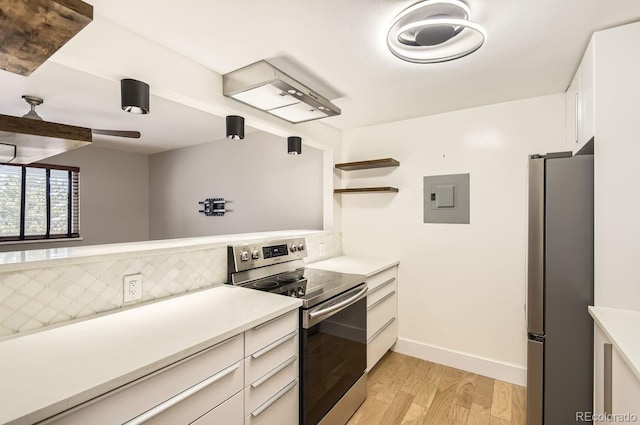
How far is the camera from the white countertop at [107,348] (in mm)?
767

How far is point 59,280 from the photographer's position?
1235mm

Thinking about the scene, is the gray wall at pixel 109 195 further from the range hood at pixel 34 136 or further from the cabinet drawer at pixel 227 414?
the cabinet drawer at pixel 227 414

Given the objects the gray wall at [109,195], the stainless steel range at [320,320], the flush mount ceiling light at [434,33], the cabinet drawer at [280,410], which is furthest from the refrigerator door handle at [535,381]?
the gray wall at [109,195]

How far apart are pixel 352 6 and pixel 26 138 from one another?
4.45ft

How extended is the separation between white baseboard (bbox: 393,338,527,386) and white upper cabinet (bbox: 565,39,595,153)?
1681mm

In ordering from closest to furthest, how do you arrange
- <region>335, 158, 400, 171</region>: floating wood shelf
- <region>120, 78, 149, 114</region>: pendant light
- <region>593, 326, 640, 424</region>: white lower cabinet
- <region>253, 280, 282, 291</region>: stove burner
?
<region>593, 326, 640, 424</region>: white lower cabinet < <region>120, 78, 149, 114</region>: pendant light < <region>253, 280, 282, 291</region>: stove burner < <region>335, 158, 400, 171</region>: floating wood shelf

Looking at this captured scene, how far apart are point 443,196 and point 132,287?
2337mm

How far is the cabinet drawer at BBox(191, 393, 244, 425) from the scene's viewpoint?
3.59ft

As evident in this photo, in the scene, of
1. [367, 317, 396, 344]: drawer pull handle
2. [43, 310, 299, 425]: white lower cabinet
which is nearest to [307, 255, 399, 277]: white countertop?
[367, 317, 396, 344]: drawer pull handle

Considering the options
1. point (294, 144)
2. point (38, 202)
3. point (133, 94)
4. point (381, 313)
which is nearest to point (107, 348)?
point (133, 94)

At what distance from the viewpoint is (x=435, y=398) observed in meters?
2.16

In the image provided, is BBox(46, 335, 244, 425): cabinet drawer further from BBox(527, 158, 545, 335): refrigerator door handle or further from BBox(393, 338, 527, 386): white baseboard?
BBox(393, 338, 527, 386): white baseboard

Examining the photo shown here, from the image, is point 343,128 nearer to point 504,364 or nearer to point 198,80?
point 198,80

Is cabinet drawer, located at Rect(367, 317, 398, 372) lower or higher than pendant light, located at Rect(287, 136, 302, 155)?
lower
